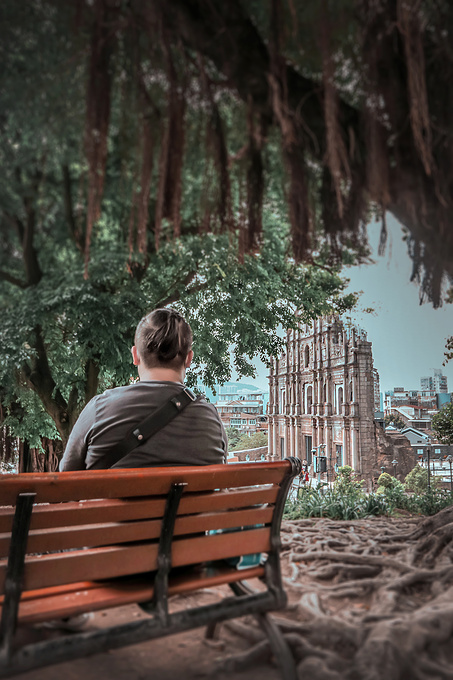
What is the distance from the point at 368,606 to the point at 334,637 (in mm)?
560

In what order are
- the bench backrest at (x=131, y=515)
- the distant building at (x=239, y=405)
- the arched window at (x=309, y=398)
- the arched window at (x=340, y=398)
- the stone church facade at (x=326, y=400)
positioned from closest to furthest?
1. the bench backrest at (x=131, y=515)
2. the distant building at (x=239, y=405)
3. the stone church facade at (x=326, y=400)
4. the arched window at (x=340, y=398)
5. the arched window at (x=309, y=398)

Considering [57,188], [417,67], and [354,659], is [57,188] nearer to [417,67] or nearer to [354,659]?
[417,67]

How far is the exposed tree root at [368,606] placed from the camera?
178 cm

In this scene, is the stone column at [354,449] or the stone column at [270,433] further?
the stone column at [270,433]

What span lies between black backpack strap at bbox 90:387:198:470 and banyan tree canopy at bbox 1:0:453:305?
741 mm

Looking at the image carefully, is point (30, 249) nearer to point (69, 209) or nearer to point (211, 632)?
point (69, 209)

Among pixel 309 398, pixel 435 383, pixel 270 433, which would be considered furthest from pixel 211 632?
pixel 309 398

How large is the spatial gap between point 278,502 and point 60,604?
3.01 ft

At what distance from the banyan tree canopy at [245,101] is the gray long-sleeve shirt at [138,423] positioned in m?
0.65

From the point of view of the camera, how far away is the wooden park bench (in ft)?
5.08

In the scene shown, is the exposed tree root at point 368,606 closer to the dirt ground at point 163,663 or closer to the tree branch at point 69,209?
the dirt ground at point 163,663

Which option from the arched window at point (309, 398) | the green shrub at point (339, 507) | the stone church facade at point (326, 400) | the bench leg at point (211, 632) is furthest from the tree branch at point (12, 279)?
the arched window at point (309, 398)

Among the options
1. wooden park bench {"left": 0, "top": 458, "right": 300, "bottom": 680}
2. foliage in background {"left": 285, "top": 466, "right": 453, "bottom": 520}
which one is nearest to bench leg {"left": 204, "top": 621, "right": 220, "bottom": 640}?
wooden park bench {"left": 0, "top": 458, "right": 300, "bottom": 680}

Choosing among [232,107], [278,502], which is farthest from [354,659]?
[232,107]
